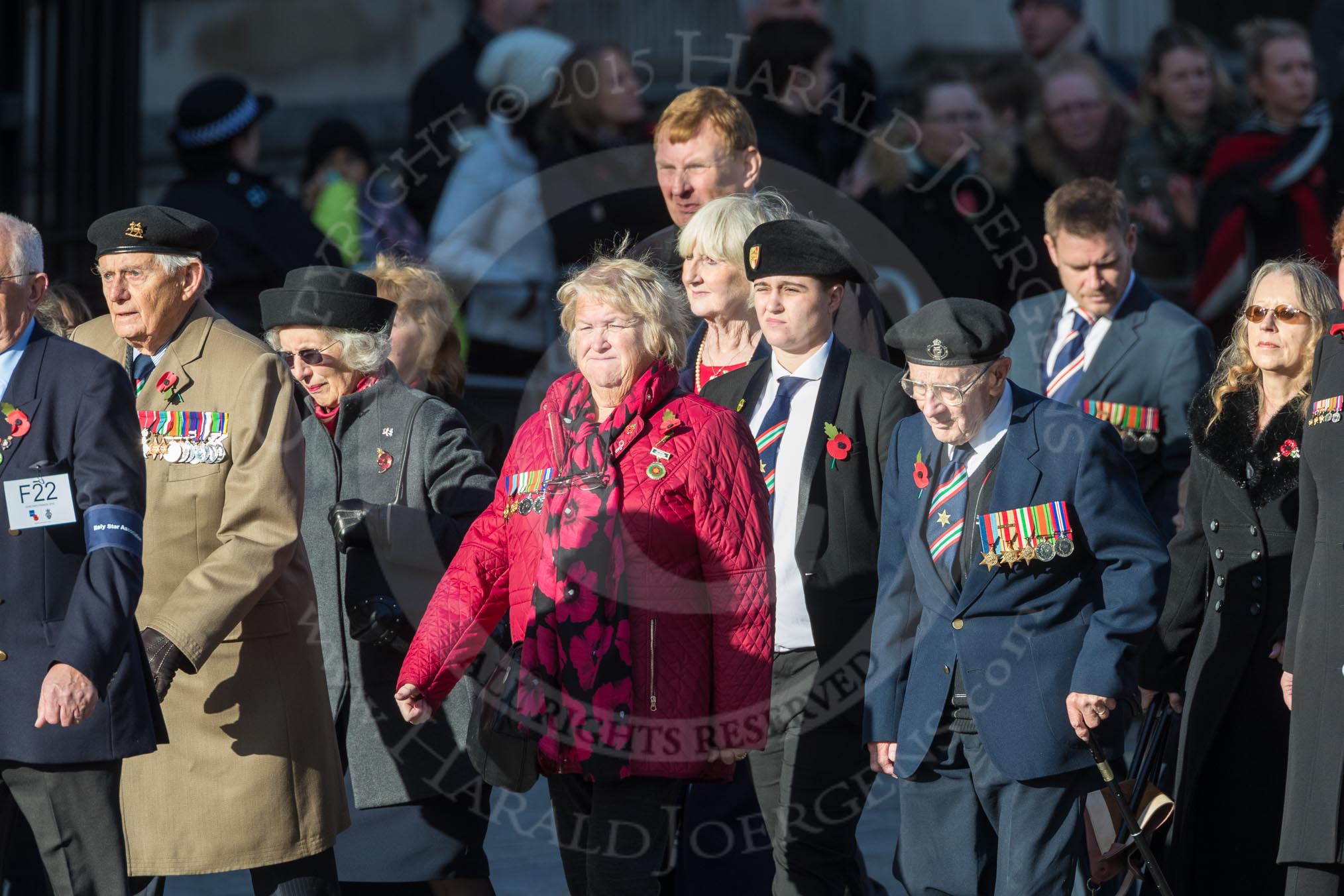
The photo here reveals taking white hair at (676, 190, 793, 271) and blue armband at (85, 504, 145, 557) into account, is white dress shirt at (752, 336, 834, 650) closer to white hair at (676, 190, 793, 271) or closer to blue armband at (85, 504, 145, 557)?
white hair at (676, 190, 793, 271)

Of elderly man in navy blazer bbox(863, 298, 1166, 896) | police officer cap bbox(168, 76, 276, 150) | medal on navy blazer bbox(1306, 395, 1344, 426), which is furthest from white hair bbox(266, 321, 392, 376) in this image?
police officer cap bbox(168, 76, 276, 150)

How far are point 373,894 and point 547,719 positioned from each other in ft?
4.66

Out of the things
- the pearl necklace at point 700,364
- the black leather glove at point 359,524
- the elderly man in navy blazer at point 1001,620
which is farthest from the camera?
the pearl necklace at point 700,364

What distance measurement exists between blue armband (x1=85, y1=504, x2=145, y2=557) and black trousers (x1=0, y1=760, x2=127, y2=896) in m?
0.51

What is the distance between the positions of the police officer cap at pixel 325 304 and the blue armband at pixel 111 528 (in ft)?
3.69

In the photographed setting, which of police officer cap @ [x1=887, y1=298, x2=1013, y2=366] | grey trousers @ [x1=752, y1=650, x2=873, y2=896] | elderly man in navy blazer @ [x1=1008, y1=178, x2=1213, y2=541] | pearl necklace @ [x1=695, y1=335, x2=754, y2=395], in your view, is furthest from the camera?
elderly man in navy blazer @ [x1=1008, y1=178, x2=1213, y2=541]

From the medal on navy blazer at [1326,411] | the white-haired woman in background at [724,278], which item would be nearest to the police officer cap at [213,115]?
the white-haired woman in background at [724,278]

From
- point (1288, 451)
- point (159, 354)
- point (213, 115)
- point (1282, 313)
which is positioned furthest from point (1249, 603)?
point (213, 115)

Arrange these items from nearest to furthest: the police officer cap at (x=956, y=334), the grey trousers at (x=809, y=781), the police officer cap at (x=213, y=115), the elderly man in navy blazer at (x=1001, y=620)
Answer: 1. the elderly man in navy blazer at (x=1001, y=620)
2. the police officer cap at (x=956, y=334)
3. the grey trousers at (x=809, y=781)
4. the police officer cap at (x=213, y=115)

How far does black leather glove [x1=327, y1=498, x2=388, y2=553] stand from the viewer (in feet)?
17.7

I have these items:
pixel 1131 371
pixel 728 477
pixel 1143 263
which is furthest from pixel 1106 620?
pixel 1143 263

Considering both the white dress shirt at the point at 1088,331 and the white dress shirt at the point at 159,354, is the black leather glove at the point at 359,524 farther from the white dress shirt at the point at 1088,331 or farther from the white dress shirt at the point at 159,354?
the white dress shirt at the point at 1088,331

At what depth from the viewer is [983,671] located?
4.83m

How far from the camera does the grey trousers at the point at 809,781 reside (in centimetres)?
529
